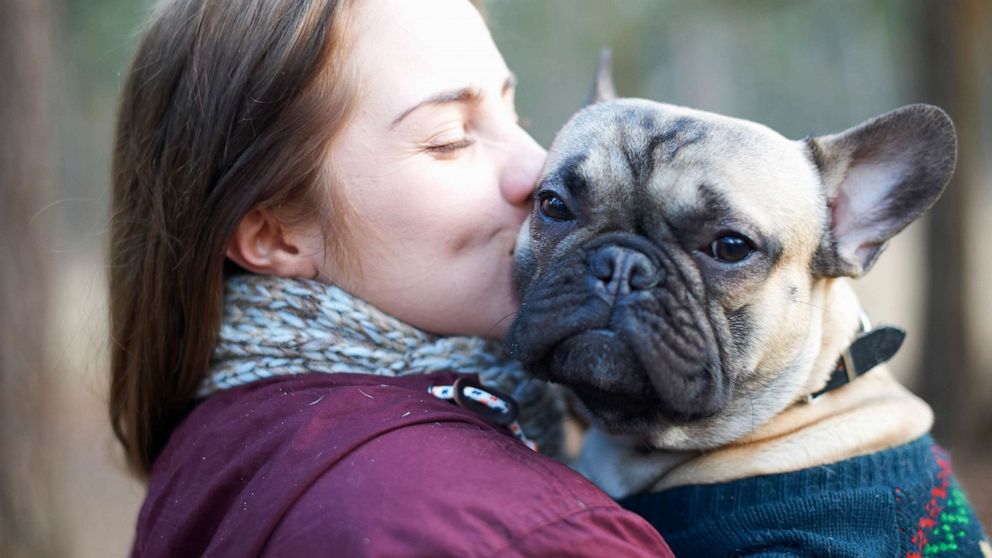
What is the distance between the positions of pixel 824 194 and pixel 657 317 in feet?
2.38

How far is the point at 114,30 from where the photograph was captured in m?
11.0

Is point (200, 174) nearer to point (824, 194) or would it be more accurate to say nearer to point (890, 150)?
point (824, 194)

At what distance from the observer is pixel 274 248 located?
6.73 ft

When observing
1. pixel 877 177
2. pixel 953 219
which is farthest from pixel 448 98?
pixel 953 219

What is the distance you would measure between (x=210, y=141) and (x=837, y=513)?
5.09ft

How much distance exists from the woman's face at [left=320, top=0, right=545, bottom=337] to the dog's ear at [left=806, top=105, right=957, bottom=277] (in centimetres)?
82

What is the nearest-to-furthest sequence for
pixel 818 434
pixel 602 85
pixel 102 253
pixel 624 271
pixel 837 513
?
pixel 837 513 → pixel 624 271 → pixel 818 434 → pixel 102 253 → pixel 602 85

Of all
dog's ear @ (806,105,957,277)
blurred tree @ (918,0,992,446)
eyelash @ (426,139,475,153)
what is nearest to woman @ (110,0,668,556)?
eyelash @ (426,139,475,153)

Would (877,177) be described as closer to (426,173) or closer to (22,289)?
(426,173)

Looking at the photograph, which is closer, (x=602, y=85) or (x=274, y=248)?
(x=274, y=248)

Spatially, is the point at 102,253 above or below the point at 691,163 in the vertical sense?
below

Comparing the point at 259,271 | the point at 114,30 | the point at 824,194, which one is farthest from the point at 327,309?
the point at 114,30

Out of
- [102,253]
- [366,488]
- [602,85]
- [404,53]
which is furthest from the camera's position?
[602,85]

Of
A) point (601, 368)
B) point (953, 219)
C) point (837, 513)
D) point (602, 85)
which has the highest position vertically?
point (602, 85)
